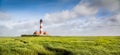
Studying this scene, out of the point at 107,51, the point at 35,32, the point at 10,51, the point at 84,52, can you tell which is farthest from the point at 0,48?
the point at 35,32

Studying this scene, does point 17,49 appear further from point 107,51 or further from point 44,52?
point 107,51

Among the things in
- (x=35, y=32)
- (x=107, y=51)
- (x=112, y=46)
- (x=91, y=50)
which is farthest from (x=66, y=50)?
(x=35, y=32)

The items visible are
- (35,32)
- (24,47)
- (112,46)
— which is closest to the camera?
(24,47)

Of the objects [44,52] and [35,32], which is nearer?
[44,52]

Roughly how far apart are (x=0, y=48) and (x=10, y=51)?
1357 millimetres

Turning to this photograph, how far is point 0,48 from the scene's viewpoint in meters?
24.8

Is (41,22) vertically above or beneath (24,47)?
above

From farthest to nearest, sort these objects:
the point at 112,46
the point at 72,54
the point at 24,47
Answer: the point at 112,46, the point at 24,47, the point at 72,54

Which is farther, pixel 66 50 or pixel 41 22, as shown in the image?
pixel 41 22

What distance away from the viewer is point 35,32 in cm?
5403

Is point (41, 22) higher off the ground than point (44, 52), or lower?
higher

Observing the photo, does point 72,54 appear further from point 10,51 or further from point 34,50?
point 10,51

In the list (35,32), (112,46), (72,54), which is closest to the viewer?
(72,54)

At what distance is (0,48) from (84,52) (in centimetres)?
851
